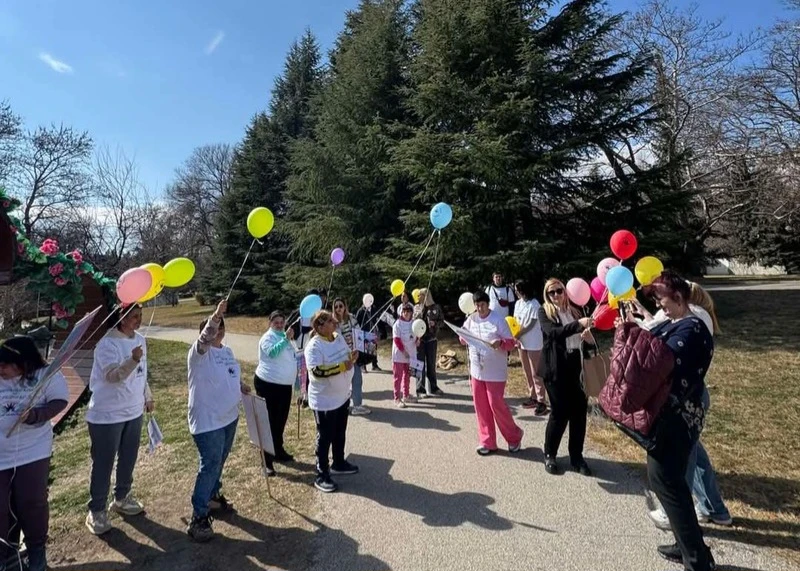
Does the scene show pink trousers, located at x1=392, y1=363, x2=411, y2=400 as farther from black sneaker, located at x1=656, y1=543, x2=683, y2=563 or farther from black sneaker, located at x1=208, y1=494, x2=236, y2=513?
black sneaker, located at x1=656, y1=543, x2=683, y2=563

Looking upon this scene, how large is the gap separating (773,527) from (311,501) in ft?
12.4

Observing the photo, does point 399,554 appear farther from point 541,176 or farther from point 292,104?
point 292,104

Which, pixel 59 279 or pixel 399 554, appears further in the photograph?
pixel 59 279

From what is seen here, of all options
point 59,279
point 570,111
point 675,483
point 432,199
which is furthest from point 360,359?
point 570,111

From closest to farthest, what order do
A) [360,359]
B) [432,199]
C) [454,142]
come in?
[360,359] → [454,142] → [432,199]

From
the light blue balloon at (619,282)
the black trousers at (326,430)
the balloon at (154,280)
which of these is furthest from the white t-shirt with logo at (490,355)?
the balloon at (154,280)

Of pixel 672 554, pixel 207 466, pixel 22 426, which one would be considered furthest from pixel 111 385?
pixel 672 554

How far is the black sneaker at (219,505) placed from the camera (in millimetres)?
4062

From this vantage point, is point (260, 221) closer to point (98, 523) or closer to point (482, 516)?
point (98, 523)

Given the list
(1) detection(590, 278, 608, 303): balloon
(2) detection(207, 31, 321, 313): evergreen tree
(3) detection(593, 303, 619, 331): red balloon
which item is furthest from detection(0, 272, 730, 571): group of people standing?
(2) detection(207, 31, 321, 313): evergreen tree

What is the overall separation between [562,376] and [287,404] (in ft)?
9.90

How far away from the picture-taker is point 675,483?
2838 mm

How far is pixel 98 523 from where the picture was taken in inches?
148

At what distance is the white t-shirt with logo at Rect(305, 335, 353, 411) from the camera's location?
451 centimetres
